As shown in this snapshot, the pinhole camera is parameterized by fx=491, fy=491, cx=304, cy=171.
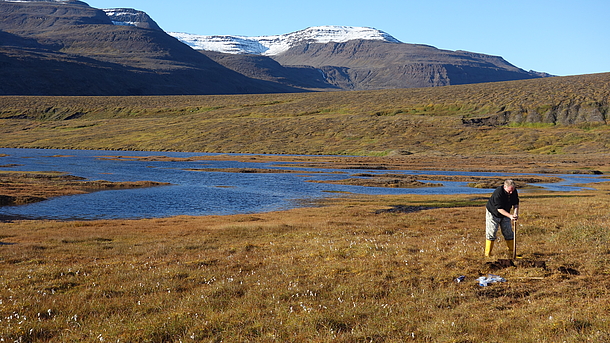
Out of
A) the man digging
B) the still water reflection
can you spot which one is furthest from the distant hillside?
the man digging

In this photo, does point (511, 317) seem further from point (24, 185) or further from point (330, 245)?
point (24, 185)

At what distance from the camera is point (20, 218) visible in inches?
1469

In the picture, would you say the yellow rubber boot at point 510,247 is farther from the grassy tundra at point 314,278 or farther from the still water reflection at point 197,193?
the still water reflection at point 197,193

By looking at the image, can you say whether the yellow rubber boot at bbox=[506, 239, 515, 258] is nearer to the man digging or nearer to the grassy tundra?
the man digging

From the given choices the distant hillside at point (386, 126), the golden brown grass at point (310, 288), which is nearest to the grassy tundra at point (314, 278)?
the golden brown grass at point (310, 288)

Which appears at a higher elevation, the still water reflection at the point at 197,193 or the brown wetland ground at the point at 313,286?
the brown wetland ground at the point at 313,286

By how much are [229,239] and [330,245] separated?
7109mm

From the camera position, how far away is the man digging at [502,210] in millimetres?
15919

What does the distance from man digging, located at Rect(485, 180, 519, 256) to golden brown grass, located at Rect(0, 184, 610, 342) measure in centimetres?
78

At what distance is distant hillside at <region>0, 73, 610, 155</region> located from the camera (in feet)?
406

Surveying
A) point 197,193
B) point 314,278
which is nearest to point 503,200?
point 314,278

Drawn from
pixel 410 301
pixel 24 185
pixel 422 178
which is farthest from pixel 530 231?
pixel 24 185

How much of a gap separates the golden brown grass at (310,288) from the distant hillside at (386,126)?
324 feet

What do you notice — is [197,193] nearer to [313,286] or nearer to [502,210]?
[313,286]
